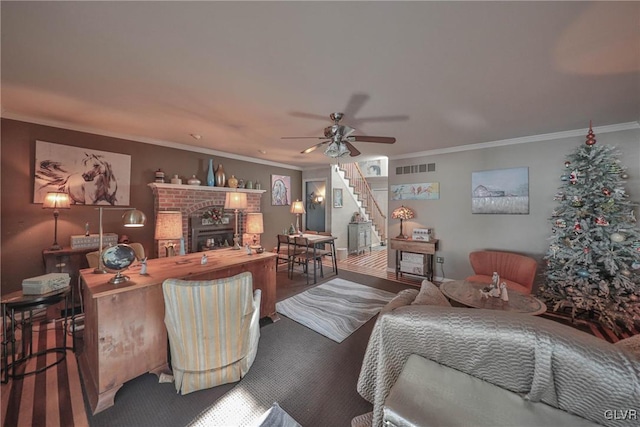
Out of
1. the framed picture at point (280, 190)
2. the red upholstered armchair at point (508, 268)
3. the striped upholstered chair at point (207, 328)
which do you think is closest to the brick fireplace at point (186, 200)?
the framed picture at point (280, 190)

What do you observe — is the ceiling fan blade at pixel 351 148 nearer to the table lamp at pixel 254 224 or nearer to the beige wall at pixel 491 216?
the table lamp at pixel 254 224

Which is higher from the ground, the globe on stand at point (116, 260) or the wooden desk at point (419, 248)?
the globe on stand at point (116, 260)

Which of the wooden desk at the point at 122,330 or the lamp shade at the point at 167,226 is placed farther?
the lamp shade at the point at 167,226

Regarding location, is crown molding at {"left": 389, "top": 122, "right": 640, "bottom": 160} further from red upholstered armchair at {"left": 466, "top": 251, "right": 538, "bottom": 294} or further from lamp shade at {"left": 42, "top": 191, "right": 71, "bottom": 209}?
lamp shade at {"left": 42, "top": 191, "right": 71, "bottom": 209}

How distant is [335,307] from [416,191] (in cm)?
290

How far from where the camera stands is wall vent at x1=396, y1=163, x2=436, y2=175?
4406mm

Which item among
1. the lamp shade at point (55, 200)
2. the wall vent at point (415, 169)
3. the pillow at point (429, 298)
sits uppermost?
the wall vent at point (415, 169)

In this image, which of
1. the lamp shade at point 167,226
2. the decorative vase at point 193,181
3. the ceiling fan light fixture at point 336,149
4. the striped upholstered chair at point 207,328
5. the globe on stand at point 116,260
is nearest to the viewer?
the striped upholstered chair at point 207,328

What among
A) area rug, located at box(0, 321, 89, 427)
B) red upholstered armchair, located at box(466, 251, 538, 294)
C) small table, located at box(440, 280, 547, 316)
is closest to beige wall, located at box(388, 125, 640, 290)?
red upholstered armchair, located at box(466, 251, 538, 294)

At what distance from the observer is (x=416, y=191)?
15.1 feet

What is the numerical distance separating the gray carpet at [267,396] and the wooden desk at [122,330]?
0.49 feet

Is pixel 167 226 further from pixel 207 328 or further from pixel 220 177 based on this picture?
pixel 220 177

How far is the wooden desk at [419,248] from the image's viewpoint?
4117 millimetres

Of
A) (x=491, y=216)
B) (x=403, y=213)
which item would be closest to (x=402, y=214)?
(x=403, y=213)
